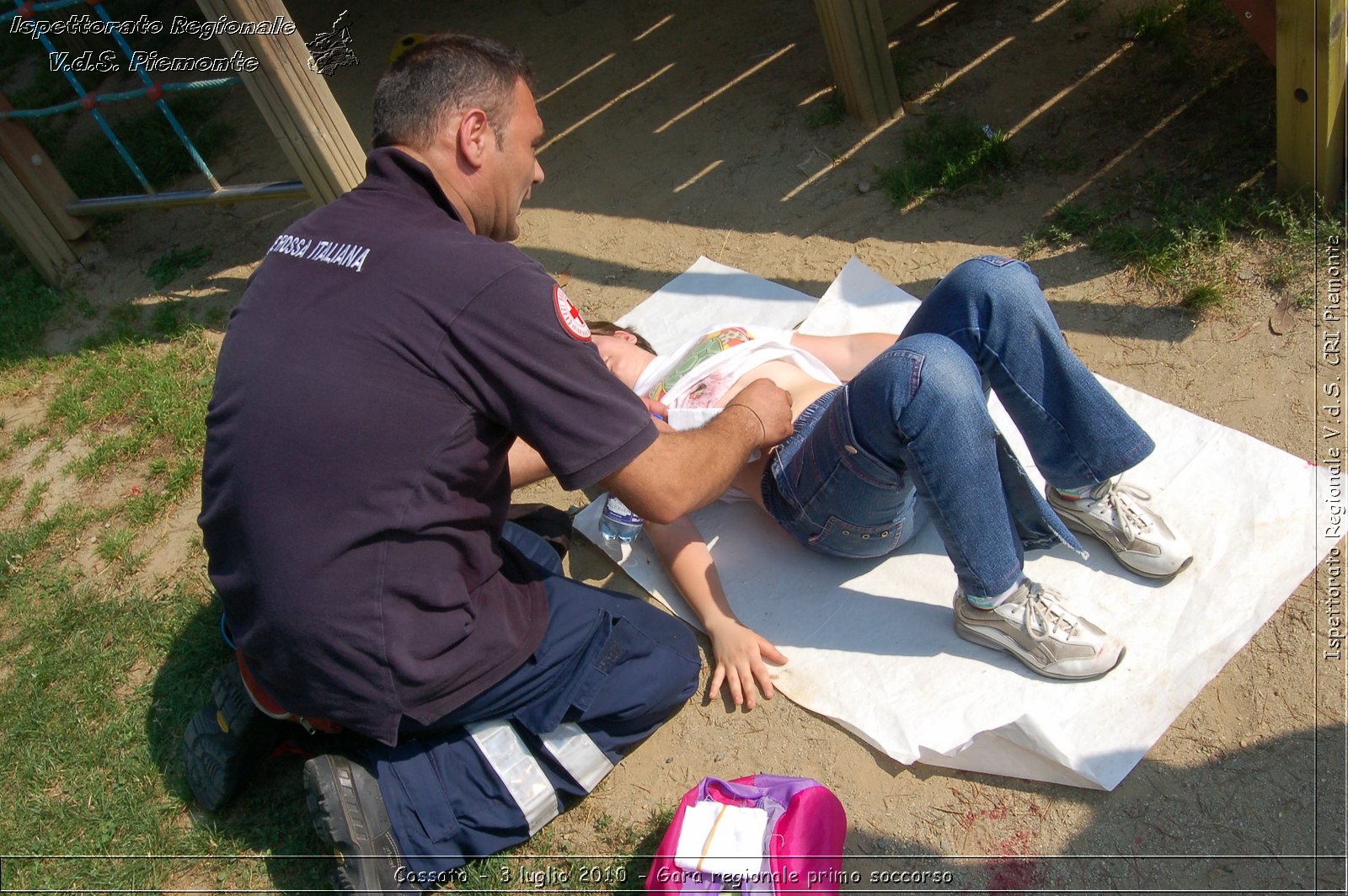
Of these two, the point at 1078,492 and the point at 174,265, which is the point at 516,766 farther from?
the point at 174,265

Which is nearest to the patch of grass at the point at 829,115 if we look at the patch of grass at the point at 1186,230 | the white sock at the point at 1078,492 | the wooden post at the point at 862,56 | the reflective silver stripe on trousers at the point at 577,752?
the wooden post at the point at 862,56

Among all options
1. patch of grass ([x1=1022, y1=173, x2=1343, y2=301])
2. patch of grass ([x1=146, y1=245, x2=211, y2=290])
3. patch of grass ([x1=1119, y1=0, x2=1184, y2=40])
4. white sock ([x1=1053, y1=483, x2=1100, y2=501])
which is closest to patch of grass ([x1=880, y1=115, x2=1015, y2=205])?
patch of grass ([x1=1022, y1=173, x2=1343, y2=301])

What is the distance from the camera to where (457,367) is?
6.05 ft

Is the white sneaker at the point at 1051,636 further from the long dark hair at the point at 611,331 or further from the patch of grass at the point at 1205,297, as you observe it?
the long dark hair at the point at 611,331

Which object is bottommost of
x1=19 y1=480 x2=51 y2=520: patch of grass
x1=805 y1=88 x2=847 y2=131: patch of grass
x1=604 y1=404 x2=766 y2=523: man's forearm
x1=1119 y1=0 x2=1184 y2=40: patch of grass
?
x1=1119 y1=0 x2=1184 y2=40: patch of grass

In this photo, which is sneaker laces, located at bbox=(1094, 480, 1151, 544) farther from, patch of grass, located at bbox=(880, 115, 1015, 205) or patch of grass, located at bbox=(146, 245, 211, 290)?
patch of grass, located at bbox=(146, 245, 211, 290)

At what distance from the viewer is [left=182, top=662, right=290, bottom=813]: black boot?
2512 millimetres

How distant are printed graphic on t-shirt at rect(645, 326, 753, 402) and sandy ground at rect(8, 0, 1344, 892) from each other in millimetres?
608

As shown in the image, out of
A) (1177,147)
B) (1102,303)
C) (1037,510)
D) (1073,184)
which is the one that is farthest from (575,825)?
(1177,147)

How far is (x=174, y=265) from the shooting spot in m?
4.79

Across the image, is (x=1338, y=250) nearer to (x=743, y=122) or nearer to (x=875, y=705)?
(x=875, y=705)

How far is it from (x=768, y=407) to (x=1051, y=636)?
2.90 feet

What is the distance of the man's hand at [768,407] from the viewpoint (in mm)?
2389

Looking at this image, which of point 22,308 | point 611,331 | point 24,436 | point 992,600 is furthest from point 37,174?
point 992,600
